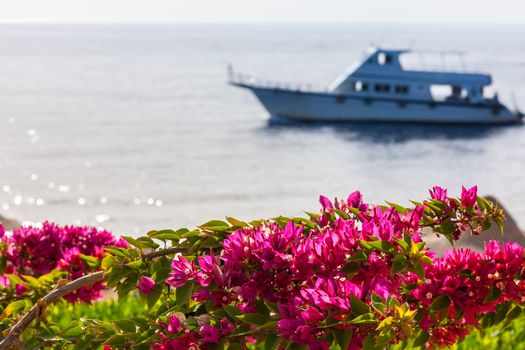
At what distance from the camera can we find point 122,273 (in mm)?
3688

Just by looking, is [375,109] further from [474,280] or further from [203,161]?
[474,280]

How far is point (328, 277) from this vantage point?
3174mm

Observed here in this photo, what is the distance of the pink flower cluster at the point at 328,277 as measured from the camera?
294cm

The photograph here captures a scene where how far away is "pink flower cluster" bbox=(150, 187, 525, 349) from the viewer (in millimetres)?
2943

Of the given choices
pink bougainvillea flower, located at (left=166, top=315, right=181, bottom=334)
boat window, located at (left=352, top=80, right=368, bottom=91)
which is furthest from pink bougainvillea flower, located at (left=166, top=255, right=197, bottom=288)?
boat window, located at (left=352, top=80, right=368, bottom=91)

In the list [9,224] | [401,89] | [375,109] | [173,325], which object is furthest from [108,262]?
[375,109]

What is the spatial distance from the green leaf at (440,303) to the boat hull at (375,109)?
52.9 m

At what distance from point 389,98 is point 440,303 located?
5340 centimetres

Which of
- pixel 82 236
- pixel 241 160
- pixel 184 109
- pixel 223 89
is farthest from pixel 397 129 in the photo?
pixel 82 236

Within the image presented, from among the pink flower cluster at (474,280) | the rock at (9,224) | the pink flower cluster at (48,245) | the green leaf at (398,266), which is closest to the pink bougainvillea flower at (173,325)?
the green leaf at (398,266)

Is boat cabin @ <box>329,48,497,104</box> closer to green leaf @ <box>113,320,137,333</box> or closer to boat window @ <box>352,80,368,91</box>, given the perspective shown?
boat window @ <box>352,80,368,91</box>

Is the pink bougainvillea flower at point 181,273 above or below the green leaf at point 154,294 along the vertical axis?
above

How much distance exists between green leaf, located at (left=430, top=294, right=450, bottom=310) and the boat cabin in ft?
164

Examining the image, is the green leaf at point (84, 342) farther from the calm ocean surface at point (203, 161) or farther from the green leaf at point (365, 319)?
the calm ocean surface at point (203, 161)
